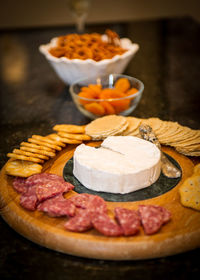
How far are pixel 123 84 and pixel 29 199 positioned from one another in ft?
4.00

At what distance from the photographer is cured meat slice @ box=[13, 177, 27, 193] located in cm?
157

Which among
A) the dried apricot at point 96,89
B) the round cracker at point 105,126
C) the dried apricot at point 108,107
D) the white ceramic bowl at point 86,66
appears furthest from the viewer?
the white ceramic bowl at point 86,66

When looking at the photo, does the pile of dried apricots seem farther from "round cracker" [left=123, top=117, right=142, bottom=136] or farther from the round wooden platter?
the round wooden platter

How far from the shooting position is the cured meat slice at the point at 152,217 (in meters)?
1.29

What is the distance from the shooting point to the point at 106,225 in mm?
1295

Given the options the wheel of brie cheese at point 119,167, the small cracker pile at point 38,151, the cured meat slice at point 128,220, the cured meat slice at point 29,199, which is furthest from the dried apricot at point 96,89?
the cured meat slice at point 128,220

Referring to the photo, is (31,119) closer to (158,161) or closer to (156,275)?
(158,161)

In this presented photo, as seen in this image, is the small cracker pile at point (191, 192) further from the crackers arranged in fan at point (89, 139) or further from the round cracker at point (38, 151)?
the round cracker at point (38, 151)

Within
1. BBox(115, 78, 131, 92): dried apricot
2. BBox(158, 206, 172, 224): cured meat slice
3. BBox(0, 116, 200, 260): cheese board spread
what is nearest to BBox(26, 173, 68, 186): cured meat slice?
BBox(0, 116, 200, 260): cheese board spread

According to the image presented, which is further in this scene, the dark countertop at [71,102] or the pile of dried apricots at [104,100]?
the pile of dried apricots at [104,100]

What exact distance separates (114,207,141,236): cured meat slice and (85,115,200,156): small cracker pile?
60 cm

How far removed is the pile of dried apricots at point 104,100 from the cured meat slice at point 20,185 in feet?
2.43

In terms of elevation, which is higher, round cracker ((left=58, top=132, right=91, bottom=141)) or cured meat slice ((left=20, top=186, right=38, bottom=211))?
cured meat slice ((left=20, top=186, right=38, bottom=211))

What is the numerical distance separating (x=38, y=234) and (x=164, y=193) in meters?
0.57
